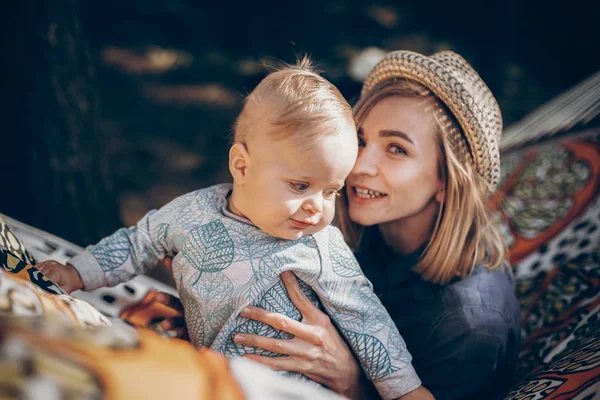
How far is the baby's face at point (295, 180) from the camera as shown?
1.16 meters

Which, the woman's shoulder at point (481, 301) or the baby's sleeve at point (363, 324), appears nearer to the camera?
the baby's sleeve at point (363, 324)

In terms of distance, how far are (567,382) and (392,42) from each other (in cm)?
452

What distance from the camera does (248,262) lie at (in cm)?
124

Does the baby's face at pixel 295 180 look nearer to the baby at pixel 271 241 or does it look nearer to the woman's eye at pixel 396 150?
the baby at pixel 271 241

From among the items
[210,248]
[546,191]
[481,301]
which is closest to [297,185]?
[210,248]

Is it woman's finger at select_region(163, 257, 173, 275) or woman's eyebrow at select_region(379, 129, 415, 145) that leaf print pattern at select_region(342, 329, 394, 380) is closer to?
woman's finger at select_region(163, 257, 173, 275)

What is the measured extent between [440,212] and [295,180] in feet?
2.35

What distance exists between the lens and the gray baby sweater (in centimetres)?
124

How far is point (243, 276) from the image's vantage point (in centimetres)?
123

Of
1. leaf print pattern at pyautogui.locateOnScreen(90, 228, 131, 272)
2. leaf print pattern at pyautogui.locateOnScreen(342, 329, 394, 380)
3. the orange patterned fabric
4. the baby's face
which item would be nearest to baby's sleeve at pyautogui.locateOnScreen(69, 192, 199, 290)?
leaf print pattern at pyautogui.locateOnScreen(90, 228, 131, 272)

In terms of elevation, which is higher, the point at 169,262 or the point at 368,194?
the point at 368,194

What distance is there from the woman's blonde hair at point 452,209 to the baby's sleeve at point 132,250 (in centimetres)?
74

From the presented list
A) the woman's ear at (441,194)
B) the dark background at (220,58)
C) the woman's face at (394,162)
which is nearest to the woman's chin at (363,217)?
the woman's face at (394,162)

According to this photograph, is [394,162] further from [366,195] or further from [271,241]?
[271,241]
